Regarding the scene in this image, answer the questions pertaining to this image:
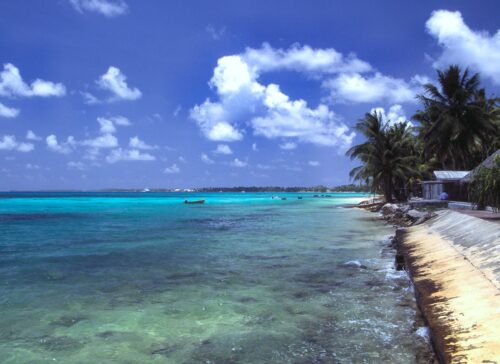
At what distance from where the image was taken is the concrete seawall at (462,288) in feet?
12.5

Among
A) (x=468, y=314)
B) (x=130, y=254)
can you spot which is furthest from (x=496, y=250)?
(x=130, y=254)

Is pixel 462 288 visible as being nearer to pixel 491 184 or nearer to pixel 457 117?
pixel 491 184

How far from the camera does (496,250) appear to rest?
6305 mm

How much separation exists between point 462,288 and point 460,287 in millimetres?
67

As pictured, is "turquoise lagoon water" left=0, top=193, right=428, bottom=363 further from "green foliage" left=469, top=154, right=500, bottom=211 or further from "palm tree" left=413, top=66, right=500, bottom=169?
"palm tree" left=413, top=66, right=500, bottom=169

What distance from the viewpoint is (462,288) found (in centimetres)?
541

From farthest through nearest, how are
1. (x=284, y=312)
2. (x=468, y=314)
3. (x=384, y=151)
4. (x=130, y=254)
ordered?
(x=384, y=151) < (x=130, y=254) < (x=284, y=312) < (x=468, y=314)

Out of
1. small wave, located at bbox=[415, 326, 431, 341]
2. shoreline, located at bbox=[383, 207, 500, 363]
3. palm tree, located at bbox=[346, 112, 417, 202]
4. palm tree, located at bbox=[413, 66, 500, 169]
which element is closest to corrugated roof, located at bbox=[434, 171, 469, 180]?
palm tree, located at bbox=[413, 66, 500, 169]

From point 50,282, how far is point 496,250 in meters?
9.17

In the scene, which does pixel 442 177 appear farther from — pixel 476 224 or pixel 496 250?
pixel 496 250

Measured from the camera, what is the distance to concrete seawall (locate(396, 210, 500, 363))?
380 centimetres

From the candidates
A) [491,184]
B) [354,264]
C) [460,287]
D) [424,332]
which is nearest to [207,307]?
[424,332]

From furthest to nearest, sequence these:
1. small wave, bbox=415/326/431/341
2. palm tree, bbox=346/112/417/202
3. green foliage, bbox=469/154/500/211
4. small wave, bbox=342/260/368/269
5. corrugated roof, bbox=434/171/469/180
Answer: palm tree, bbox=346/112/417/202 < corrugated roof, bbox=434/171/469/180 < green foliage, bbox=469/154/500/211 < small wave, bbox=342/260/368/269 < small wave, bbox=415/326/431/341

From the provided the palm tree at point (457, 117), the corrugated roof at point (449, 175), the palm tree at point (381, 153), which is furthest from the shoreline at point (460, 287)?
the palm tree at point (381, 153)
